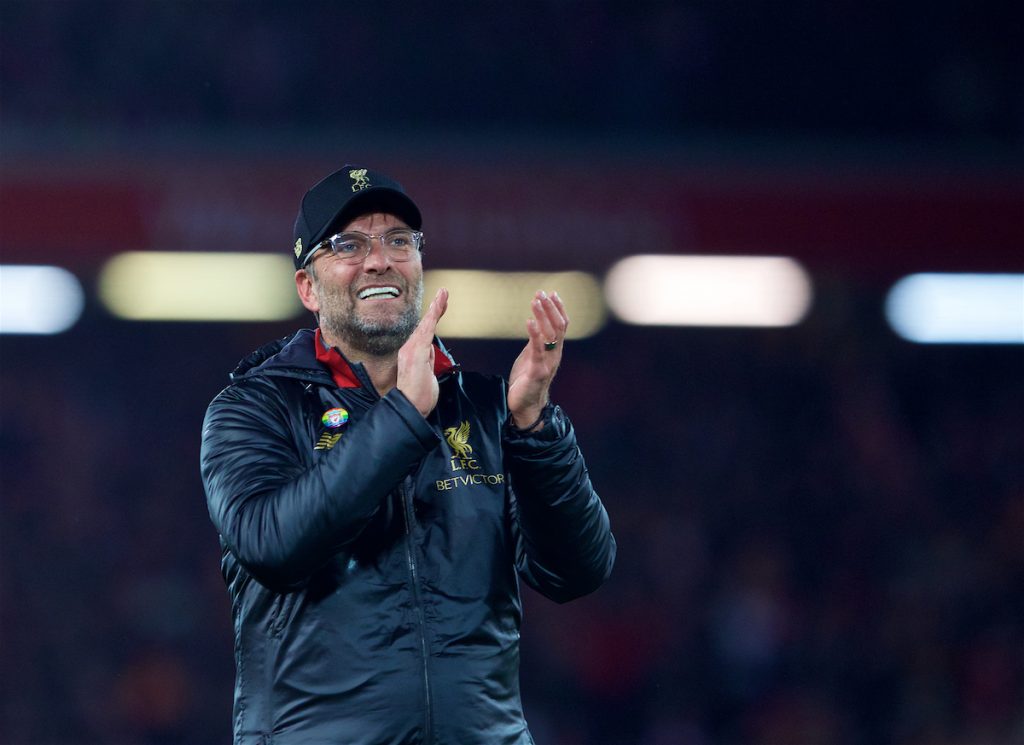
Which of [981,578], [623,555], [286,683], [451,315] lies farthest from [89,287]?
[286,683]

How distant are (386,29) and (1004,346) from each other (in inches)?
177

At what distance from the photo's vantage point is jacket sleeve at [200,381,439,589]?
2.00 metres

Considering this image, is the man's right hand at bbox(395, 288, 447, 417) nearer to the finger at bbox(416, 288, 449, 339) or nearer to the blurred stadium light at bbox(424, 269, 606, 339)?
the finger at bbox(416, 288, 449, 339)

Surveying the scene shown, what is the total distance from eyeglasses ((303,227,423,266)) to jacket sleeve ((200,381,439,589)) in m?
0.46

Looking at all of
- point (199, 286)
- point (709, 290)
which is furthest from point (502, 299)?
point (199, 286)

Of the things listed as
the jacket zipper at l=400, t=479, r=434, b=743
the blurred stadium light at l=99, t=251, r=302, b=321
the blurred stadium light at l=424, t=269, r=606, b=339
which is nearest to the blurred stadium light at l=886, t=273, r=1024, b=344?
the blurred stadium light at l=424, t=269, r=606, b=339

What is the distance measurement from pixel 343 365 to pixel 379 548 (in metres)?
0.38

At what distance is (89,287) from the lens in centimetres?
781

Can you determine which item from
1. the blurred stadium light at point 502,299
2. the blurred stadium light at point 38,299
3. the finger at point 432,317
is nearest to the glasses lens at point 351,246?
the finger at point 432,317

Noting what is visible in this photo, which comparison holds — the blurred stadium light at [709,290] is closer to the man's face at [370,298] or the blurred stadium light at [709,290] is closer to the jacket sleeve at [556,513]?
the man's face at [370,298]

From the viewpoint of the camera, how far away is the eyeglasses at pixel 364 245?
2.48m

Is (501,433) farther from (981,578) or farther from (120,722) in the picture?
(981,578)

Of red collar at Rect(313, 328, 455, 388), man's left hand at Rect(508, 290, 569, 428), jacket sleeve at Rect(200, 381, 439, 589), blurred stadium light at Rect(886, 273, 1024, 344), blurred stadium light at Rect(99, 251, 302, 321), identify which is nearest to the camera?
jacket sleeve at Rect(200, 381, 439, 589)

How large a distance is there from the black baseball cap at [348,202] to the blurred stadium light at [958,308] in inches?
243
